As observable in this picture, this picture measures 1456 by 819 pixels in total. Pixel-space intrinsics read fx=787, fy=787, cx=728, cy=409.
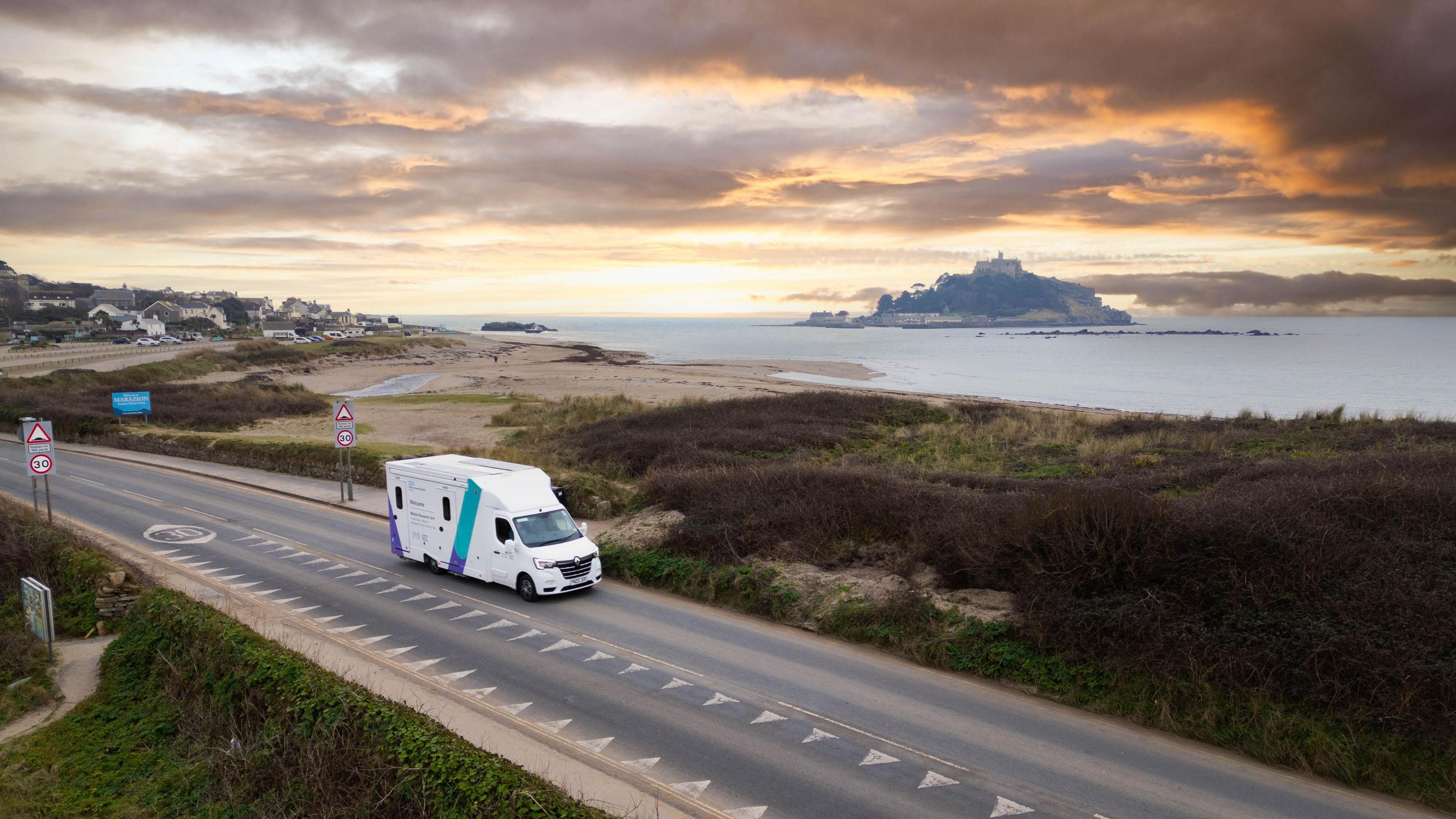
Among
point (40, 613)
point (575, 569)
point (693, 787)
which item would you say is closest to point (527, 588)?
point (575, 569)

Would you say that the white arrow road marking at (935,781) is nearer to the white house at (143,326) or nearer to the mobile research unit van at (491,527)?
the mobile research unit van at (491,527)

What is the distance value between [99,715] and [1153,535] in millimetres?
18208

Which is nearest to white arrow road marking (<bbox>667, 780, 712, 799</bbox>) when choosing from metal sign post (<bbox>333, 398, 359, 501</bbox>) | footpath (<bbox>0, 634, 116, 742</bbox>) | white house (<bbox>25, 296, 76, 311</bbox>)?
footpath (<bbox>0, 634, 116, 742</bbox>)

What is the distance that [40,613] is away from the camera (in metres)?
15.2

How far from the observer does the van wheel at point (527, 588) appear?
58.1ft

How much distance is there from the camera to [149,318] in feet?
597

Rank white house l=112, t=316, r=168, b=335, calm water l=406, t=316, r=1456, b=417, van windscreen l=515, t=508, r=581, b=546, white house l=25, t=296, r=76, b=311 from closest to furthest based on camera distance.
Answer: van windscreen l=515, t=508, r=581, b=546
calm water l=406, t=316, r=1456, b=417
white house l=112, t=316, r=168, b=335
white house l=25, t=296, r=76, b=311

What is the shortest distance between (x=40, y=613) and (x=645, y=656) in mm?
11821

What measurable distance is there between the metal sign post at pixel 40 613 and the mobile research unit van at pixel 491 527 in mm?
6844

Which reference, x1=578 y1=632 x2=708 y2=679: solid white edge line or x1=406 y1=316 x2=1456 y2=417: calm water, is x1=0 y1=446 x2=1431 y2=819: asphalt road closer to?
x1=578 y1=632 x2=708 y2=679: solid white edge line

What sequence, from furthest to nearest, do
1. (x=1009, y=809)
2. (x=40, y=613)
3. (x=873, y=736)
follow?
(x=40, y=613) < (x=873, y=736) < (x=1009, y=809)

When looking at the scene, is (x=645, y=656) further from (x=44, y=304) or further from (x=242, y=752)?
(x=44, y=304)

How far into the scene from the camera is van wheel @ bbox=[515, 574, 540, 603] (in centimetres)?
1770

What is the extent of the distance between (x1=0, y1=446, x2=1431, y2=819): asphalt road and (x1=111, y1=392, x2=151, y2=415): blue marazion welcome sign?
30.1 meters
